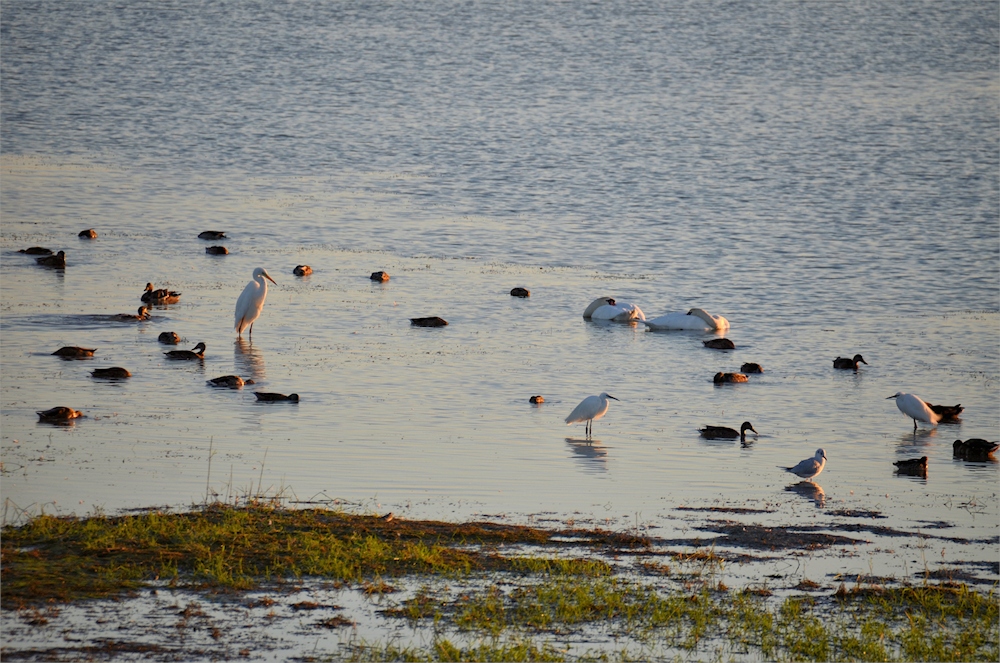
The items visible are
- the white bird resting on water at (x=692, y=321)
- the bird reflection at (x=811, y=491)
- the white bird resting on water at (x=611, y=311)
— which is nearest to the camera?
the bird reflection at (x=811, y=491)

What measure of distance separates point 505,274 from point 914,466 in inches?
554

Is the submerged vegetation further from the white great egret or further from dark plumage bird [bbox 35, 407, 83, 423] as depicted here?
the white great egret

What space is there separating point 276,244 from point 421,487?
1776 cm

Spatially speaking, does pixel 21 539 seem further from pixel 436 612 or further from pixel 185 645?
pixel 436 612

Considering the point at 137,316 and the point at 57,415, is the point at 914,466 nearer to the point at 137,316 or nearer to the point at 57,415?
the point at 57,415

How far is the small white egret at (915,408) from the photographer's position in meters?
15.9

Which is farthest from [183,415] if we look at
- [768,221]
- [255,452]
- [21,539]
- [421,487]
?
[768,221]

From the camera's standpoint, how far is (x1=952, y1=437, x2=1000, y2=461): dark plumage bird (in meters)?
14.4

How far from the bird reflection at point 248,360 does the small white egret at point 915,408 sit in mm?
7778

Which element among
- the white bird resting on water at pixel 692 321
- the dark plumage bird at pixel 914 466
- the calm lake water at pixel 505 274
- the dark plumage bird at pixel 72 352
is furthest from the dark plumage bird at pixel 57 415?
the white bird resting on water at pixel 692 321

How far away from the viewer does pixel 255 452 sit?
13.6 m

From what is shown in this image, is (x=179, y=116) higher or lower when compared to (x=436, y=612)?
higher

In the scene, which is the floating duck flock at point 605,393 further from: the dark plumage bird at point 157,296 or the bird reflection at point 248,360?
the bird reflection at point 248,360

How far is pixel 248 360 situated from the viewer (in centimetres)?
1888
